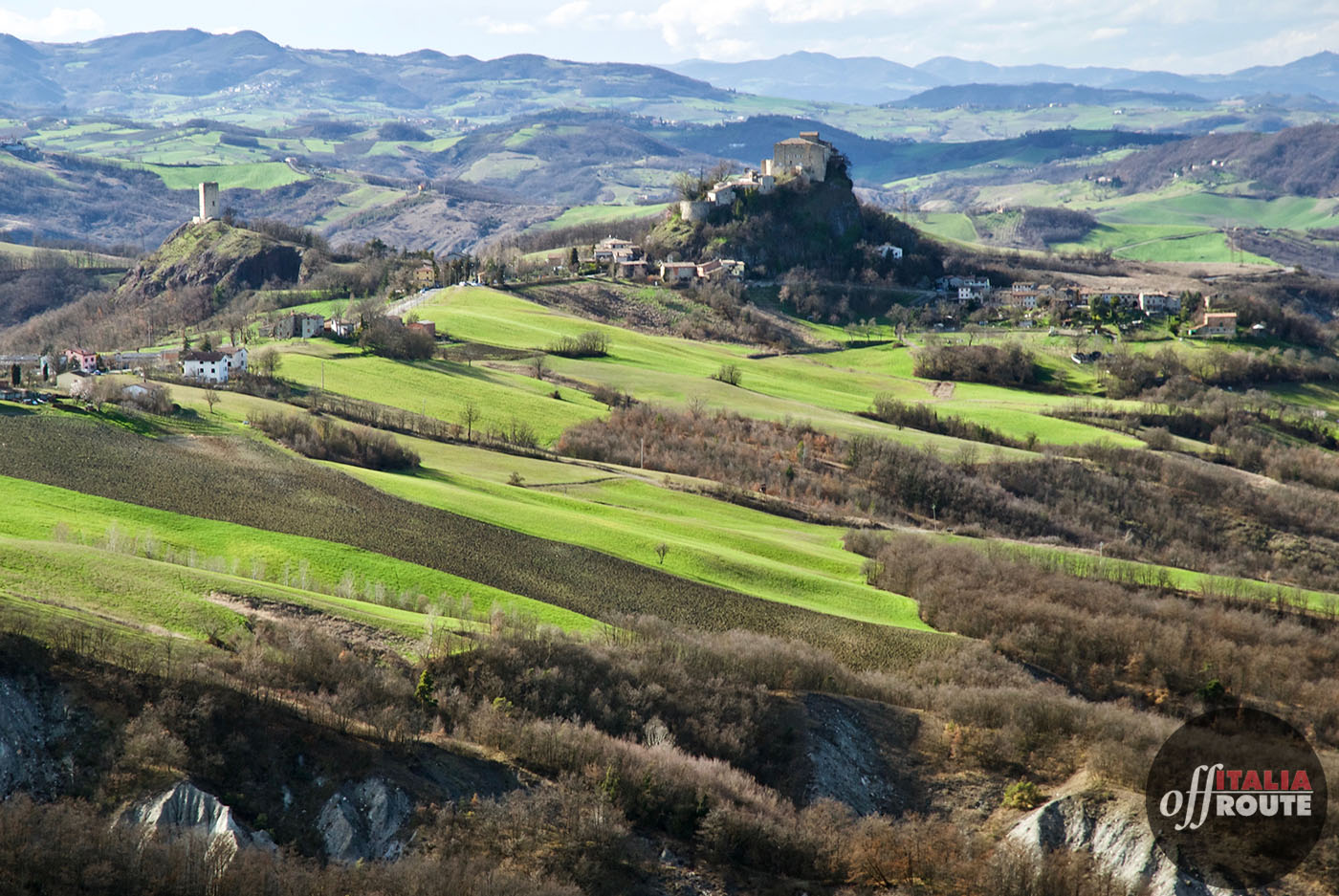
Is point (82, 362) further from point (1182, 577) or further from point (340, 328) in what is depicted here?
point (1182, 577)

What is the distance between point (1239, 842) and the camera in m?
30.5

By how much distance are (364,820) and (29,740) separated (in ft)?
26.4

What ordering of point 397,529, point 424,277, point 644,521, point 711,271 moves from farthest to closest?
point 711,271
point 424,277
point 644,521
point 397,529

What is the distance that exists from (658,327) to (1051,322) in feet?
160

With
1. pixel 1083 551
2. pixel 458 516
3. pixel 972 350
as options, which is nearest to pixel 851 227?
pixel 972 350

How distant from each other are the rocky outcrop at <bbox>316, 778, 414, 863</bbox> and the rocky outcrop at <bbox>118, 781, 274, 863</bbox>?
62.8 inches

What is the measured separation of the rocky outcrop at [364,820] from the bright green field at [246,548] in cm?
1757

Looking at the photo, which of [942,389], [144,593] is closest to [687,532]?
[144,593]

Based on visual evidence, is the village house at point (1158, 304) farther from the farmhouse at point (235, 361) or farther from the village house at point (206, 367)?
the village house at point (206, 367)

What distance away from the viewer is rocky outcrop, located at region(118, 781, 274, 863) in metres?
26.7

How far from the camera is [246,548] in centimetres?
5156

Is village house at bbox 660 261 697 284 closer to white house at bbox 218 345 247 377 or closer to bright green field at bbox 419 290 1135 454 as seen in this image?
bright green field at bbox 419 290 1135 454

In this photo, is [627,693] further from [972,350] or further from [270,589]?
[972,350]

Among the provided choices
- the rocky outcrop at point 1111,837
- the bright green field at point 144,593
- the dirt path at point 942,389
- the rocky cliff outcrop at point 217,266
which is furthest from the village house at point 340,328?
the rocky outcrop at point 1111,837
